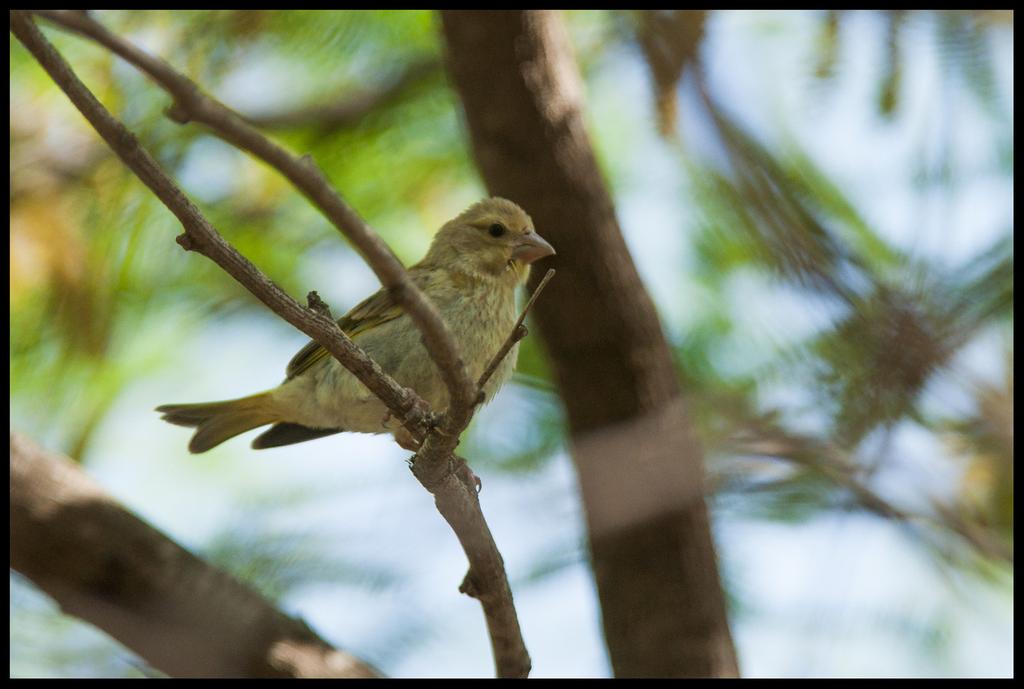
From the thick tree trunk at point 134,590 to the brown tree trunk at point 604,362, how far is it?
4.65ft

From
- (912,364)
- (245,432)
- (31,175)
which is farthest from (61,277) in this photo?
(912,364)

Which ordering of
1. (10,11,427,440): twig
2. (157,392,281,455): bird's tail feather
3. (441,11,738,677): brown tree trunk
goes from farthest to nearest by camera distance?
(157,392,281,455): bird's tail feather
(441,11,738,677): brown tree trunk
(10,11,427,440): twig

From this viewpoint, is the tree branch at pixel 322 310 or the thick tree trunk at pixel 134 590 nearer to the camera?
the tree branch at pixel 322 310

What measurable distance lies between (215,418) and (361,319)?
2.90ft

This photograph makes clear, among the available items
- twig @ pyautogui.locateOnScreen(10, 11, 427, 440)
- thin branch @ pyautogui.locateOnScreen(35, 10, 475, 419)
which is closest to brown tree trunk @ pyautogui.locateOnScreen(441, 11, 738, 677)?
twig @ pyautogui.locateOnScreen(10, 11, 427, 440)

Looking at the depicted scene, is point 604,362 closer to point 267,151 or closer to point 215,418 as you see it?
point 215,418

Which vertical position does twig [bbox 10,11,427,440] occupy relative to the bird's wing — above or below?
below

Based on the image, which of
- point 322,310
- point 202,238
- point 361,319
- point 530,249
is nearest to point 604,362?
point 530,249

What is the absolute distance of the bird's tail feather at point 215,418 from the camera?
4465 millimetres

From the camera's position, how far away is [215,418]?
454cm

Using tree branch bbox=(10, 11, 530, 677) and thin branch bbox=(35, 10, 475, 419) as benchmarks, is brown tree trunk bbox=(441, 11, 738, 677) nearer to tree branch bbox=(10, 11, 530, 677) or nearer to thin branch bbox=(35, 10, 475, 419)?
tree branch bbox=(10, 11, 530, 677)

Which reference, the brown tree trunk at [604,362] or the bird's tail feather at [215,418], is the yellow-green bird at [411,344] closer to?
the bird's tail feather at [215,418]

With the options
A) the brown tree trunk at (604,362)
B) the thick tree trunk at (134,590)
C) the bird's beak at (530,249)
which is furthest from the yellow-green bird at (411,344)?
the thick tree trunk at (134,590)

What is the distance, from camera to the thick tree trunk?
3902mm
